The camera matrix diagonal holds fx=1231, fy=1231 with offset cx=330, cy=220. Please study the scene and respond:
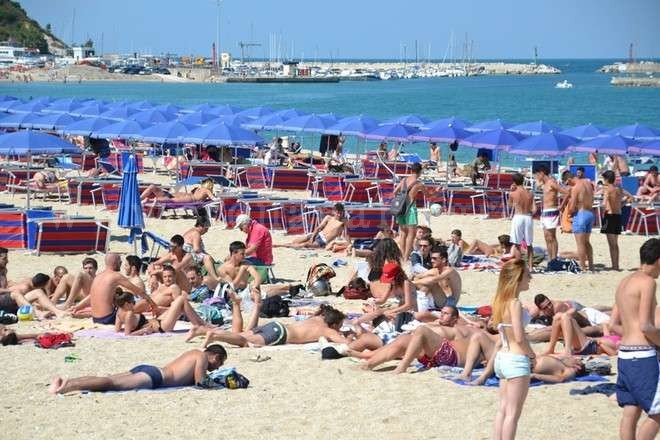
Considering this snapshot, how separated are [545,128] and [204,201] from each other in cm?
982

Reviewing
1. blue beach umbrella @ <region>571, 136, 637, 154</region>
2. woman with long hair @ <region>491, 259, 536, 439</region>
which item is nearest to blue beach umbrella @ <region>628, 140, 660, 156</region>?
blue beach umbrella @ <region>571, 136, 637, 154</region>

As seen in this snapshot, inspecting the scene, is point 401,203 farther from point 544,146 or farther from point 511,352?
point 511,352

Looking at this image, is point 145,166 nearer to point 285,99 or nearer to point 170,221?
point 170,221

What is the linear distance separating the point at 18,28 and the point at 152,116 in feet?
489

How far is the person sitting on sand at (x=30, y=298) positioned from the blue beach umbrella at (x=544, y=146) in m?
10.7

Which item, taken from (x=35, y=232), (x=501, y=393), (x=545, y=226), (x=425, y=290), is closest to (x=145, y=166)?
(x=35, y=232)

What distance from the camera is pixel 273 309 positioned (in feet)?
35.5

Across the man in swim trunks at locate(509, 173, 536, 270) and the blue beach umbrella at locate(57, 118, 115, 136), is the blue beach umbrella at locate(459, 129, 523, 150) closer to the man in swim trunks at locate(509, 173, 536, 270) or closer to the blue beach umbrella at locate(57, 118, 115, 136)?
the blue beach umbrella at locate(57, 118, 115, 136)

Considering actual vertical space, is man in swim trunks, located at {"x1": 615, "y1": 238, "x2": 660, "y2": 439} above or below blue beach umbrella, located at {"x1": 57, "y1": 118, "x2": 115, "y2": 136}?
below

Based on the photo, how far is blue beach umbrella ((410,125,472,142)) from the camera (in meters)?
23.6

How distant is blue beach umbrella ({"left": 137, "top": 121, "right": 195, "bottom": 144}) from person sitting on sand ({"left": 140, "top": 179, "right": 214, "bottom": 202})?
10.3ft

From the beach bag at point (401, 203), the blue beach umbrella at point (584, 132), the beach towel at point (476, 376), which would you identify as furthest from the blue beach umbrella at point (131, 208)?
the blue beach umbrella at point (584, 132)

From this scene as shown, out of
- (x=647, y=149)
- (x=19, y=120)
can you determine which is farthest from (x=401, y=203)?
(x=19, y=120)

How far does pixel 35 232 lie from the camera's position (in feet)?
48.1
